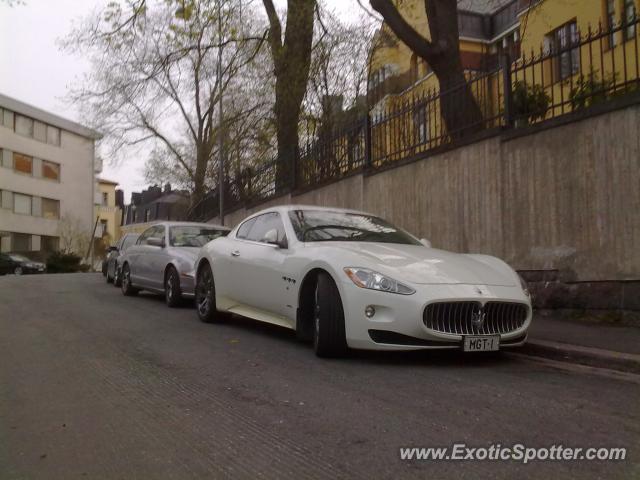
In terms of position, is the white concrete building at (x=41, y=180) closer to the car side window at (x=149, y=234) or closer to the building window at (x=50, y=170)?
the building window at (x=50, y=170)

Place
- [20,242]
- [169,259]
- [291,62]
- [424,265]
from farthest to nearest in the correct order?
[20,242], [291,62], [169,259], [424,265]

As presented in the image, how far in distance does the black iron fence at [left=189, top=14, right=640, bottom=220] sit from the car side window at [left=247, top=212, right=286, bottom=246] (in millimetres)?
3847

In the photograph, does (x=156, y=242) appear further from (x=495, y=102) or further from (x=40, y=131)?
(x=40, y=131)

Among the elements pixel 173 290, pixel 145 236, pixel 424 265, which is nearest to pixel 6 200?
pixel 145 236

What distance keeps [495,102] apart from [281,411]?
684 cm

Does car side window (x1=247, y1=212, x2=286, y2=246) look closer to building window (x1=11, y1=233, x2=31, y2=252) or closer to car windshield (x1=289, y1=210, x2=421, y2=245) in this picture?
car windshield (x1=289, y1=210, x2=421, y2=245)

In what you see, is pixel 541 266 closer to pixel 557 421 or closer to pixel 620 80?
pixel 620 80

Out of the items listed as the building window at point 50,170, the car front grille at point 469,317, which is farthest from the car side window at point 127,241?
the building window at point 50,170

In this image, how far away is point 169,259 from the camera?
33.5 ft

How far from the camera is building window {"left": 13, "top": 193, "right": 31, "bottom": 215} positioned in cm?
4978

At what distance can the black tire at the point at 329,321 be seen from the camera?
17.1 ft

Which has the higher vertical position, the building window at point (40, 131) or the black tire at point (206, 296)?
the building window at point (40, 131)

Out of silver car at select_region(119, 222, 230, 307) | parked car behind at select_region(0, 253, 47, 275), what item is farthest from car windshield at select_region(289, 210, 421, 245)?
parked car behind at select_region(0, 253, 47, 275)

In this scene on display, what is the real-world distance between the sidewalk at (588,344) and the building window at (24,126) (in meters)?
51.6
